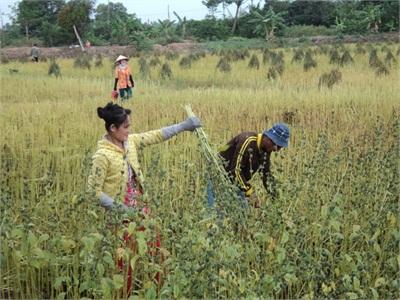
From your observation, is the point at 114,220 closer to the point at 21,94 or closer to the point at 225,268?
the point at 225,268

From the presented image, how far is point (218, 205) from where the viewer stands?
8.74 feet

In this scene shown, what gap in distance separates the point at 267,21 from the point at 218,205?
1061 inches

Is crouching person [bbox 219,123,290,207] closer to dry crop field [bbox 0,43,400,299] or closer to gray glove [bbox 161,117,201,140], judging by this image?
dry crop field [bbox 0,43,400,299]

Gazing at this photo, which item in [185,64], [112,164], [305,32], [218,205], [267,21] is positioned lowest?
[218,205]

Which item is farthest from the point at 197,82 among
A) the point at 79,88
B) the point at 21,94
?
the point at 21,94

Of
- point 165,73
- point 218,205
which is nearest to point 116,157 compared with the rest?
point 218,205

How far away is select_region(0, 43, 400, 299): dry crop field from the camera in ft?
7.48

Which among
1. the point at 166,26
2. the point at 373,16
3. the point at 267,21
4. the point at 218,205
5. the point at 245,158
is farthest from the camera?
the point at 166,26

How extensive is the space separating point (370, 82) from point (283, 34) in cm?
2117

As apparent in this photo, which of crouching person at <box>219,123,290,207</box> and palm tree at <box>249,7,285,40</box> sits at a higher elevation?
palm tree at <box>249,7,285,40</box>

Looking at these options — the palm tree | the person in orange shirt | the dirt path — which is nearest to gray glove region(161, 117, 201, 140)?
the person in orange shirt

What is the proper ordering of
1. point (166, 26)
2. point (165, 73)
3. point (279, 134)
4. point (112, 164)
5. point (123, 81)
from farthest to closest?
point (166, 26)
point (165, 73)
point (123, 81)
point (279, 134)
point (112, 164)

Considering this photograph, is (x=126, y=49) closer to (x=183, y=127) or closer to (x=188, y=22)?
(x=188, y=22)

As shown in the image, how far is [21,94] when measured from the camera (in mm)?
9383
